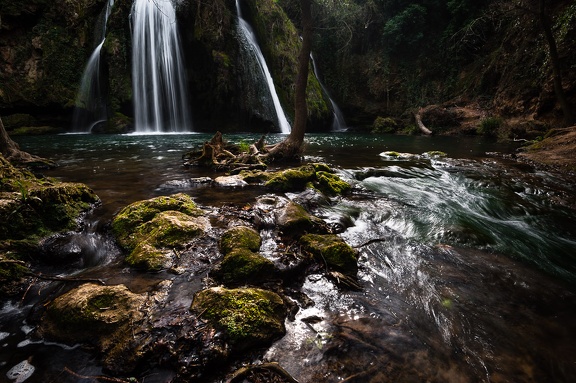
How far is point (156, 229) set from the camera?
133 inches

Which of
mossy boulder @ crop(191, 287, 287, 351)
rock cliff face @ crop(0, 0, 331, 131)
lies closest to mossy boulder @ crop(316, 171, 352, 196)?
mossy boulder @ crop(191, 287, 287, 351)

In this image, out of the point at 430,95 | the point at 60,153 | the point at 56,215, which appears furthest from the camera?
the point at 430,95

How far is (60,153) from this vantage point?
10391 millimetres

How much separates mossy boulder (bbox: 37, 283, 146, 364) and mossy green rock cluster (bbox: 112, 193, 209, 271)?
64 cm

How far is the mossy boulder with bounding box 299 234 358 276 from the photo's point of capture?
3.04 m

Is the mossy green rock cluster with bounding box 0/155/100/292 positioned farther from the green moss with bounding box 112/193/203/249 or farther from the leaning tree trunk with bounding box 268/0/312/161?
the leaning tree trunk with bounding box 268/0/312/161

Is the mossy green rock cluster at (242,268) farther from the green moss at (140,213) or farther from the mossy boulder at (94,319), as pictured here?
the green moss at (140,213)

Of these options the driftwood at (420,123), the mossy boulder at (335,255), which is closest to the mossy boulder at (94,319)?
the mossy boulder at (335,255)

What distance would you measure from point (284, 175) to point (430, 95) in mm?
24659

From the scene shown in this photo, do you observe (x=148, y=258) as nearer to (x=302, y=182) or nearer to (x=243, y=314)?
(x=243, y=314)

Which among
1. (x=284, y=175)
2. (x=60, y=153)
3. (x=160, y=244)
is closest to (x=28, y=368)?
(x=160, y=244)

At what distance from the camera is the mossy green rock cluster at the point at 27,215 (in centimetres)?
281

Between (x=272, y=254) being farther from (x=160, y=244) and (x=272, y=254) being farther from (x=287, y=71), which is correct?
(x=287, y=71)

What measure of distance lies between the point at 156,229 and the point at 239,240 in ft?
3.41
